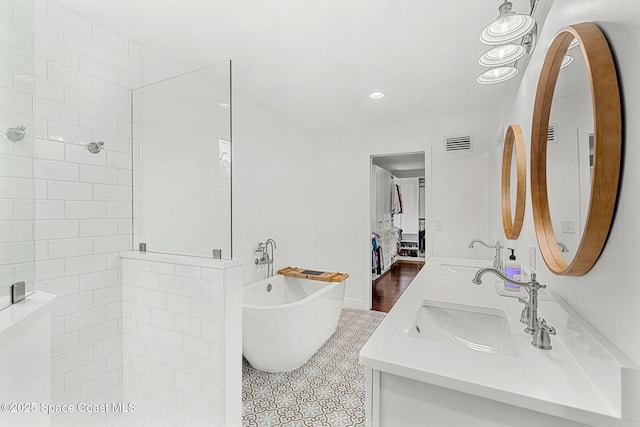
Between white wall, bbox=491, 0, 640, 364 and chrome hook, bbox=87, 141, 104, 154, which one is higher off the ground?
chrome hook, bbox=87, 141, 104, 154

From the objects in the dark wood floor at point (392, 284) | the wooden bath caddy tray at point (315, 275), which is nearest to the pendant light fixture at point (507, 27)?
the wooden bath caddy tray at point (315, 275)

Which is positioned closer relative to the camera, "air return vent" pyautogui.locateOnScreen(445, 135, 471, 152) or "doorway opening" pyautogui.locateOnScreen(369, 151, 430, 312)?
"air return vent" pyautogui.locateOnScreen(445, 135, 471, 152)

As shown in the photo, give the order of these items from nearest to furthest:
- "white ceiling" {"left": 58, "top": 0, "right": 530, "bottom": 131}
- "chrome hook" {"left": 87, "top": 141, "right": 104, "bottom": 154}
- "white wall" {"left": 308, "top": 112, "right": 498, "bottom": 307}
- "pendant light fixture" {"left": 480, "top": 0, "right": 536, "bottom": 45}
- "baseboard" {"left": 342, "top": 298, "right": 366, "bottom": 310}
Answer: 1. "pendant light fixture" {"left": 480, "top": 0, "right": 536, "bottom": 45}
2. "white ceiling" {"left": 58, "top": 0, "right": 530, "bottom": 131}
3. "chrome hook" {"left": 87, "top": 141, "right": 104, "bottom": 154}
4. "white wall" {"left": 308, "top": 112, "right": 498, "bottom": 307}
5. "baseboard" {"left": 342, "top": 298, "right": 366, "bottom": 310}

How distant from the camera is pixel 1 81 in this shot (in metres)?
1.07

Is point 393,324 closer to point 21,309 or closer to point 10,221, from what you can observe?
point 21,309

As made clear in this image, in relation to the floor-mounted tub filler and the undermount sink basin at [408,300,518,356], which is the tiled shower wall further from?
the undermount sink basin at [408,300,518,356]

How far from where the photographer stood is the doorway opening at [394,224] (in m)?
4.79

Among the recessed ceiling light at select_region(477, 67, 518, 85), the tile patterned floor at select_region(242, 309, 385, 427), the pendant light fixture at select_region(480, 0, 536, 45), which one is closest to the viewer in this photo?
the pendant light fixture at select_region(480, 0, 536, 45)

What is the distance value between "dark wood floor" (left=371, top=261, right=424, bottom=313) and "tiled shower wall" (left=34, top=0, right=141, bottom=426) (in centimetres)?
314

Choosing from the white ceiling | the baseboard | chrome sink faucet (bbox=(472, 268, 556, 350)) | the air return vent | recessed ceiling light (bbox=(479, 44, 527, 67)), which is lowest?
the baseboard

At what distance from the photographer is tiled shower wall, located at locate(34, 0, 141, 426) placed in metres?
1.61

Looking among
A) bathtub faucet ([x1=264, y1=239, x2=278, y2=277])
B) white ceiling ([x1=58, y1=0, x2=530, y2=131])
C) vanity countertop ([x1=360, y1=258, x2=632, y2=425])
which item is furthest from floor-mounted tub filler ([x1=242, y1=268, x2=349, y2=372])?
white ceiling ([x1=58, y1=0, x2=530, y2=131])

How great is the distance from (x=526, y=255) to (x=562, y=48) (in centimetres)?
126

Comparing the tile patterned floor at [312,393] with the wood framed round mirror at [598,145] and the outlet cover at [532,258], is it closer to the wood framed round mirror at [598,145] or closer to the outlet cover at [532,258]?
the outlet cover at [532,258]
